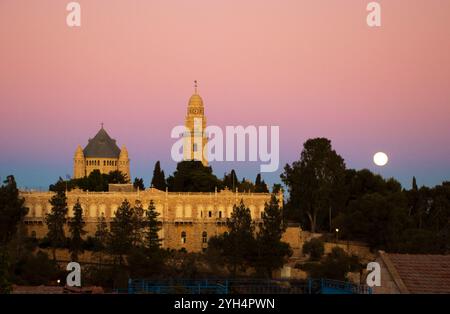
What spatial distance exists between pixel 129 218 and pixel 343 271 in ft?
48.1

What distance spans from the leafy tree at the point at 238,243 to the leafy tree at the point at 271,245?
592mm

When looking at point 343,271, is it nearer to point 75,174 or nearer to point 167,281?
point 167,281

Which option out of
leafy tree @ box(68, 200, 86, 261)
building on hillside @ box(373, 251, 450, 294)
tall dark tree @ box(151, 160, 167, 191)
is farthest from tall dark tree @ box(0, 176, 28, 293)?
building on hillside @ box(373, 251, 450, 294)

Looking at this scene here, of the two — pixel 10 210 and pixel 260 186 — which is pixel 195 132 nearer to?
pixel 260 186

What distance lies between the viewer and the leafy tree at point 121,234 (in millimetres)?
59469

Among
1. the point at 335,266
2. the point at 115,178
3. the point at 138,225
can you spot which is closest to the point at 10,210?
the point at 138,225

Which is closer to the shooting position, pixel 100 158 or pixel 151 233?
pixel 151 233

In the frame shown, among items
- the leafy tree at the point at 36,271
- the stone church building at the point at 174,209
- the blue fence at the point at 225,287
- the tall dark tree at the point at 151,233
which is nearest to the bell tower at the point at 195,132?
the stone church building at the point at 174,209

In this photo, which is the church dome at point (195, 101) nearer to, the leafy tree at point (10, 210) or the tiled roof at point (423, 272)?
the leafy tree at point (10, 210)

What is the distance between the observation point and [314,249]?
62875 mm

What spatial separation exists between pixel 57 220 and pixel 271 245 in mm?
15242
